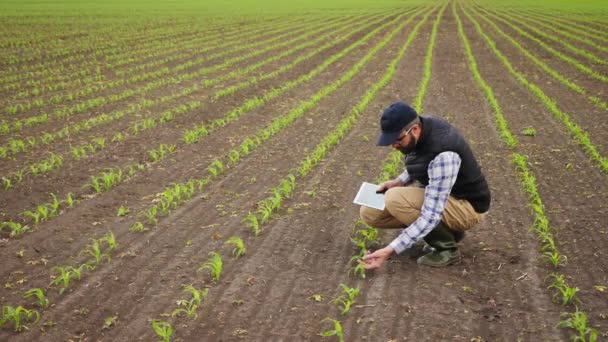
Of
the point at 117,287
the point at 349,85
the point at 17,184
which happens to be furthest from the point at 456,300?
the point at 349,85

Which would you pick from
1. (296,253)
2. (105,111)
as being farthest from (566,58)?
(296,253)

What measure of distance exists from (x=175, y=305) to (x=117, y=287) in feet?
2.17

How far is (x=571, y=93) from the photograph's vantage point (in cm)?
1309

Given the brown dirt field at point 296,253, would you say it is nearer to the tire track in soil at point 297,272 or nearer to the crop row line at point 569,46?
the tire track in soil at point 297,272

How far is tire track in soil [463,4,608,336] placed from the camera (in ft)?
15.6

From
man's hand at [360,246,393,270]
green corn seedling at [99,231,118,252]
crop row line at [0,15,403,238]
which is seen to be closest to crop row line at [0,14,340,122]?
crop row line at [0,15,403,238]

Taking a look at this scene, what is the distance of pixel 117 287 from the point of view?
4730 mm

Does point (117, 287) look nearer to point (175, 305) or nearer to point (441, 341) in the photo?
point (175, 305)

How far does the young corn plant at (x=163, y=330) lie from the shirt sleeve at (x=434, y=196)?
5.98ft

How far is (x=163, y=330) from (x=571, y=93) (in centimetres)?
1227

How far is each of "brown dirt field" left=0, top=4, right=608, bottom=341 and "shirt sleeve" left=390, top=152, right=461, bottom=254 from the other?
0.54m

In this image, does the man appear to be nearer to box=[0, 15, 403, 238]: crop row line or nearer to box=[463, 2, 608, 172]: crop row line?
box=[0, 15, 403, 238]: crop row line

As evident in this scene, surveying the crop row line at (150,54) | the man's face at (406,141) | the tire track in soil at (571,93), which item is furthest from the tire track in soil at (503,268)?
the crop row line at (150,54)

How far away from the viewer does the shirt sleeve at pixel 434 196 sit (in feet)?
13.8
